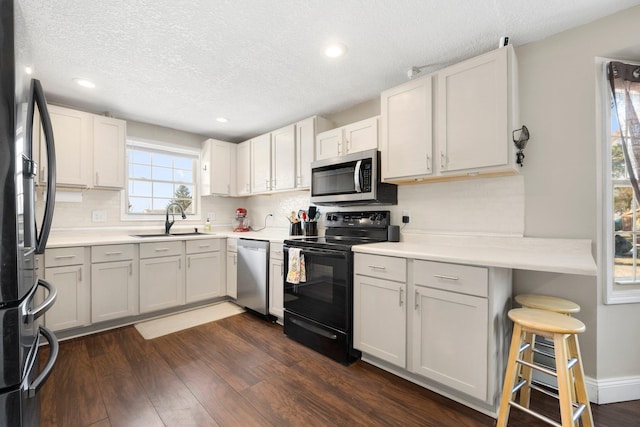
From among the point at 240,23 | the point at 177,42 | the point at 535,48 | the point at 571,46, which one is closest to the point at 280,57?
the point at 240,23

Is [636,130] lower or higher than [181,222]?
higher

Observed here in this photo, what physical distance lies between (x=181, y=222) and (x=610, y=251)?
4423 millimetres

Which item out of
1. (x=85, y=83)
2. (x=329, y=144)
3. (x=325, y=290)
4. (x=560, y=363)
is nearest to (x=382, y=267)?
(x=325, y=290)

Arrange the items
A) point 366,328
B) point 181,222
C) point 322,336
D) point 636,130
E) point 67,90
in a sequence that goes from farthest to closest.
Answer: point 181,222, point 67,90, point 322,336, point 366,328, point 636,130

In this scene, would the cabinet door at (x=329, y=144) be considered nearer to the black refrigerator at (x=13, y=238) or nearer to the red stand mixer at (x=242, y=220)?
the red stand mixer at (x=242, y=220)

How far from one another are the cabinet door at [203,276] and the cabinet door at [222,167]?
999 millimetres

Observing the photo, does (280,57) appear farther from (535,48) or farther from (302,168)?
(535,48)

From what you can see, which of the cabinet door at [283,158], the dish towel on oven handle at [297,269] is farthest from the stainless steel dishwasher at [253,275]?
the cabinet door at [283,158]

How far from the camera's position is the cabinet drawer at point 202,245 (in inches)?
134

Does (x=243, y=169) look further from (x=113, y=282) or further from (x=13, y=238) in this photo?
(x=13, y=238)

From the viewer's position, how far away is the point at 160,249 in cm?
313

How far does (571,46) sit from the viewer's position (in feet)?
6.16

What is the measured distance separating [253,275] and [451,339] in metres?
2.15

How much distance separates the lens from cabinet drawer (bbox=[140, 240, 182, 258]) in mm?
3035
